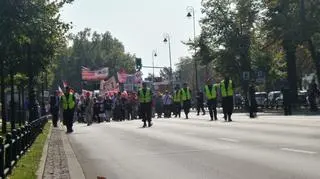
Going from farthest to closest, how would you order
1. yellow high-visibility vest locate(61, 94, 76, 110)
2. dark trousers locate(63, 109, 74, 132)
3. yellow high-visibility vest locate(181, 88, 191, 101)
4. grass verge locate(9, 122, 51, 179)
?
yellow high-visibility vest locate(181, 88, 191, 101) → yellow high-visibility vest locate(61, 94, 76, 110) → dark trousers locate(63, 109, 74, 132) → grass verge locate(9, 122, 51, 179)

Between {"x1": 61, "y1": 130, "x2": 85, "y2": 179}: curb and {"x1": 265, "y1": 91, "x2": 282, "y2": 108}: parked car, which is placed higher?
{"x1": 265, "y1": 91, "x2": 282, "y2": 108}: parked car

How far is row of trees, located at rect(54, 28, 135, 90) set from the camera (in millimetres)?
159625

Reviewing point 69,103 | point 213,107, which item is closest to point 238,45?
point 213,107

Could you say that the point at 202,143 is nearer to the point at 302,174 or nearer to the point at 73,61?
the point at 302,174

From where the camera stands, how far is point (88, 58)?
16388cm

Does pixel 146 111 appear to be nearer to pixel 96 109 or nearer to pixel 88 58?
pixel 96 109

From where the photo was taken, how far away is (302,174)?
10367mm

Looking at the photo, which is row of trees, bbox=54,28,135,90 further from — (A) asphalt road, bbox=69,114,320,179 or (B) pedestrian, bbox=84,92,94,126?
(A) asphalt road, bbox=69,114,320,179

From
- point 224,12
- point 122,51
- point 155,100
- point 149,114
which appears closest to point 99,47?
point 122,51

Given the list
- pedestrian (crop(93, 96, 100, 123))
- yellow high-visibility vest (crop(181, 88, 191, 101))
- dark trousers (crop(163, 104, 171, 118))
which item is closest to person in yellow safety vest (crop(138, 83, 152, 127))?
yellow high-visibility vest (crop(181, 88, 191, 101))

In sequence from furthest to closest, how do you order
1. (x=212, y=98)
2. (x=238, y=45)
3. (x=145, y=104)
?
1. (x=238, y=45)
2. (x=212, y=98)
3. (x=145, y=104)

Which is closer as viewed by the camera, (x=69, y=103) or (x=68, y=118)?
(x=68, y=118)

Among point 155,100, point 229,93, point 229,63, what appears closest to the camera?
point 229,93

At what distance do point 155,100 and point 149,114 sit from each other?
19565 millimetres
